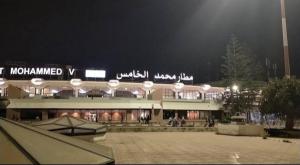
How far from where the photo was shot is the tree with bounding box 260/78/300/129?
26.0 meters

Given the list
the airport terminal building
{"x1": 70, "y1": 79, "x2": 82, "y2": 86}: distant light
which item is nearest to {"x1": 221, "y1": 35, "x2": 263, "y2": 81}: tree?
the airport terminal building

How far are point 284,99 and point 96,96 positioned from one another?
25.7 m

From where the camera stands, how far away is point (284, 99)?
85.1 ft

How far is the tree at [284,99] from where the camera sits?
25964 mm

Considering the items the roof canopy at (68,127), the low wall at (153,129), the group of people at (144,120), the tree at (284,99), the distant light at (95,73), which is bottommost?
the low wall at (153,129)

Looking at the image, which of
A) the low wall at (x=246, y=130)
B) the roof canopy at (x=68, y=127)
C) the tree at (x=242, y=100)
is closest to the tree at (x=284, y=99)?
the low wall at (x=246, y=130)

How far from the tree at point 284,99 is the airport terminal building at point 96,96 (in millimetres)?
18023

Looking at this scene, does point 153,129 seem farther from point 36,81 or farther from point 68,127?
point 36,81

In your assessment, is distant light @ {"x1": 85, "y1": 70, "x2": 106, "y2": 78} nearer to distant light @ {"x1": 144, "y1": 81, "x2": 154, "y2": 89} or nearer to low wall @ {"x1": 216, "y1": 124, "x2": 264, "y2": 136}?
distant light @ {"x1": 144, "y1": 81, "x2": 154, "y2": 89}

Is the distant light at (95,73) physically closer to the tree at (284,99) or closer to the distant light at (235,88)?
the distant light at (235,88)

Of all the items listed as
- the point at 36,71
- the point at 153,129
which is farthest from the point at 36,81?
the point at 153,129

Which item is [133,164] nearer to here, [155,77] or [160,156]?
[160,156]

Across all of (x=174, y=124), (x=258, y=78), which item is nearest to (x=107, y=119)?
(x=174, y=124)

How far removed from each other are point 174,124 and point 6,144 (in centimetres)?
3177
